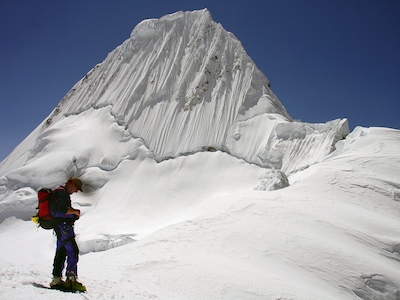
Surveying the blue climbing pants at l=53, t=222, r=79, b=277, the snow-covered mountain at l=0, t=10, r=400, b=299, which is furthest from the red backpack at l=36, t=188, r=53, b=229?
the snow-covered mountain at l=0, t=10, r=400, b=299

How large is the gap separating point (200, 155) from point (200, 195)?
141 inches

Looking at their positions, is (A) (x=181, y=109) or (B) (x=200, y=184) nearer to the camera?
(B) (x=200, y=184)

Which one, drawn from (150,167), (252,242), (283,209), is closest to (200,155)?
(150,167)

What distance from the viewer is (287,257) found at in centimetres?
816

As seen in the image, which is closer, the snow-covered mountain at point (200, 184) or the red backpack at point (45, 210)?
the red backpack at point (45, 210)

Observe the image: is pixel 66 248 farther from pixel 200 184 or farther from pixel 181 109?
pixel 181 109

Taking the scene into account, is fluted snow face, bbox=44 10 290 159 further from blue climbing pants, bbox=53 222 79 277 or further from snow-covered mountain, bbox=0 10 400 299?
blue climbing pants, bbox=53 222 79 277

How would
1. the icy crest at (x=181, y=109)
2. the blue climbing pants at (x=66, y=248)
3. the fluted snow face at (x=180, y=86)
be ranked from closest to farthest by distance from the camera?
the blue climbing pants at (x=66, y=248)
the icy crest at (x=181, y=109)
the fluted snow face at (x=180, y=86)

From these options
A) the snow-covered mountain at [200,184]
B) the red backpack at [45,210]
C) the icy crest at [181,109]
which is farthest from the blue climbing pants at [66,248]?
the icy crest at [181,109]

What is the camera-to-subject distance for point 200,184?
1917 centimetres

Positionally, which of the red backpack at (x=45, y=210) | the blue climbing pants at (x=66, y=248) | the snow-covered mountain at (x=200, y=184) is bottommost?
the blue climbing pants at (x=66, y=248)

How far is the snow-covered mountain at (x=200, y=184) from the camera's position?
22.5ft

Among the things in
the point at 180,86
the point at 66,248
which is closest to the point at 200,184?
the point at 180,86

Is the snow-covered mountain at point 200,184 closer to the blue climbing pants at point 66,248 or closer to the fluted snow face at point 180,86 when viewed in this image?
the fluted snow face at point 180,86
